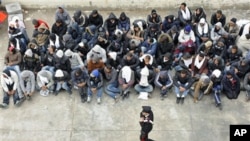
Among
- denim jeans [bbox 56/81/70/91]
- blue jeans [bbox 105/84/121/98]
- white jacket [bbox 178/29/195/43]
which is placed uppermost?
white jacket [bbox 178/29/195/43]

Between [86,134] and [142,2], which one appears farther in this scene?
[142,2]

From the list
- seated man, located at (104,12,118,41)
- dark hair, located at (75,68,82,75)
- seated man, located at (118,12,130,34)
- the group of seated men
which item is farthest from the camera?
seated man, located at (118,12,130,34)

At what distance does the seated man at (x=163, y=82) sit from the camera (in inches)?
464

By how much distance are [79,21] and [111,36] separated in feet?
3.14

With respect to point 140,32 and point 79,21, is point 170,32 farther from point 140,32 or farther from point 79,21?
point 79,21

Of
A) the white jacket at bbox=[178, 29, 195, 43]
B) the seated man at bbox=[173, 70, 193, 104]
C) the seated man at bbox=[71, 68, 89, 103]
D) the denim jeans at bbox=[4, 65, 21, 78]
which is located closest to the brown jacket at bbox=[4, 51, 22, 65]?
the denim jeans at bbox=[4, 65, 21, 78]

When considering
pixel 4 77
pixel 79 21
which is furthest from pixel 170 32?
pixel 4 77

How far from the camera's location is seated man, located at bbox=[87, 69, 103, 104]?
38.3 feet

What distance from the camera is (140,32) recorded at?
1268 centimetres

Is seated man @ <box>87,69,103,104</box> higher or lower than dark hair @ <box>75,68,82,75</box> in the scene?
lower

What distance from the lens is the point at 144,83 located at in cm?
1189

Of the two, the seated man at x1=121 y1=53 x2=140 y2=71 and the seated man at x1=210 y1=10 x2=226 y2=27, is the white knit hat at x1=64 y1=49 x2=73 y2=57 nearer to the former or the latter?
the seated man at x1=121 y1=53 x2=140 y2=71

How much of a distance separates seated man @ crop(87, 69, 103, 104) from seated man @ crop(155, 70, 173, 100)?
1.39m

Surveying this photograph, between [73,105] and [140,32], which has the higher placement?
[140,32]
